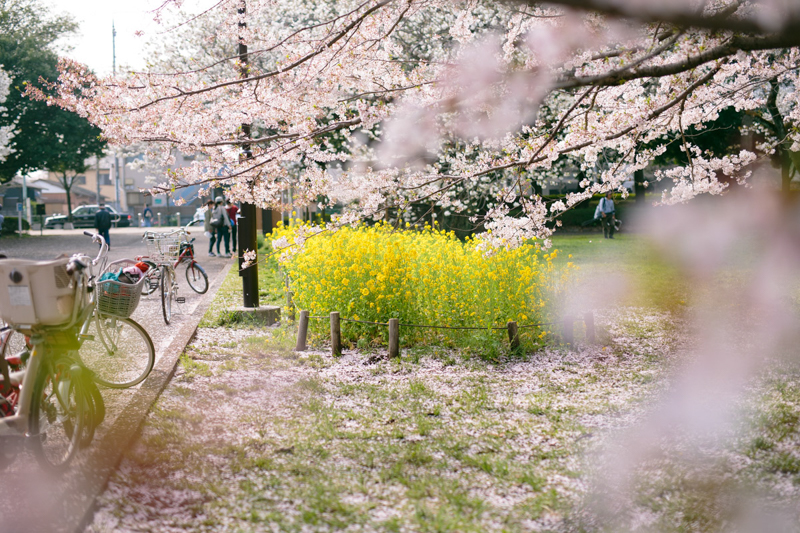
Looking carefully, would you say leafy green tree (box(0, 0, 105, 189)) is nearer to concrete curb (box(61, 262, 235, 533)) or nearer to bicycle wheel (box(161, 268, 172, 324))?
bicycle wheel (box(161, 268, 172, 324))

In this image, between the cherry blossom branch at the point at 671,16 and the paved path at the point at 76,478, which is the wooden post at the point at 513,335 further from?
the cherry blossom branch at the point at 671,16

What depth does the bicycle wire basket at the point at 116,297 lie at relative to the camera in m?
5.27

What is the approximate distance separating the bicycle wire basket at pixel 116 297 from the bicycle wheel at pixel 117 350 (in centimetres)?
8

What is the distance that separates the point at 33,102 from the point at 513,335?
3391 centimetres

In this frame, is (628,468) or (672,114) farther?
(672,114)

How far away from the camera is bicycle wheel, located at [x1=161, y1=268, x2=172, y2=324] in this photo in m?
8.62

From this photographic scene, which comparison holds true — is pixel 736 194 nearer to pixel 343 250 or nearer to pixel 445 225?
pixel 445 225

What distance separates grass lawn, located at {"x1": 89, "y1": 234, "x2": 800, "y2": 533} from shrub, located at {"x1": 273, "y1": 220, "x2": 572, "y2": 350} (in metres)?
0.45

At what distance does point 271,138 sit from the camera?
19.7 ft

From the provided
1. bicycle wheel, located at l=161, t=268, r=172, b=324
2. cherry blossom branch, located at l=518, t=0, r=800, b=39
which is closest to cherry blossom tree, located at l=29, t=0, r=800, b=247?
bicycle wheel, located at l=161, t=268, r=172, b=324

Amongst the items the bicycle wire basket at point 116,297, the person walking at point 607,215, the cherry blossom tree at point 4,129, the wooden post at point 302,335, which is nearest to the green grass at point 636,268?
the person walking at point 607,215

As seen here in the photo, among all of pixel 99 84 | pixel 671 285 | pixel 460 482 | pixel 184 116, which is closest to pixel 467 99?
pixel 460 482

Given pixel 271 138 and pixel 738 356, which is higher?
pixel 271 138

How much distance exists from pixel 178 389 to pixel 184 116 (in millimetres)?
2770
